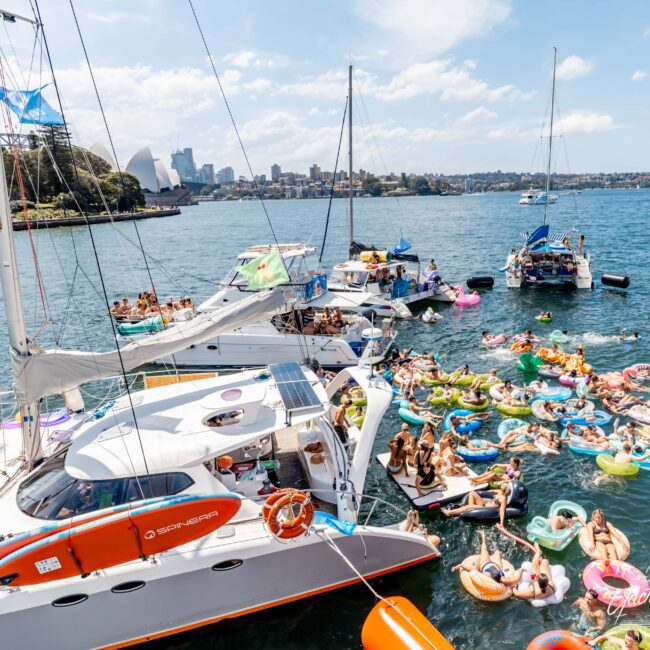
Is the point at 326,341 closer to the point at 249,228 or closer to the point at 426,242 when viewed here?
the point at 426,242

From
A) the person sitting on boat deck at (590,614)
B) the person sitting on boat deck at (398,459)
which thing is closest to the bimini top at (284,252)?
the person sitting on boat deck at (398,459)

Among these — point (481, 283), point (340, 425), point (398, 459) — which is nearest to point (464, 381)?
point (398, 459)

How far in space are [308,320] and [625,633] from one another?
55.7 ft

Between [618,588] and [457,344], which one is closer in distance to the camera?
[618,588]

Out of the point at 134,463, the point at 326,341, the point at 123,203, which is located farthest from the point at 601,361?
the point at 123,203

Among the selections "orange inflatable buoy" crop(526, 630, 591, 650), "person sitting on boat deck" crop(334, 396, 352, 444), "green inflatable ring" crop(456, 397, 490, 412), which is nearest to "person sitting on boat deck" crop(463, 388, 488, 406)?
"green inflatable ring" crop(456, 397, 490, 412)

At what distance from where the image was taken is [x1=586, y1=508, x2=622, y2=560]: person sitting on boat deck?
36.2ft

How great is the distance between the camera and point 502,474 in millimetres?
14156

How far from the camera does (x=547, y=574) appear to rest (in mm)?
10344

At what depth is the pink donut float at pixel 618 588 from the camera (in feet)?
32.0

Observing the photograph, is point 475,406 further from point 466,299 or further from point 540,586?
point 466,299

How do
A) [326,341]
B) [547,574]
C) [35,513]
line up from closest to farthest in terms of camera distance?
[35,513], [547,574], [326,341]

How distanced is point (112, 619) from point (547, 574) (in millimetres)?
8312

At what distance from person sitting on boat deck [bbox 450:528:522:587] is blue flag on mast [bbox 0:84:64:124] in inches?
532
